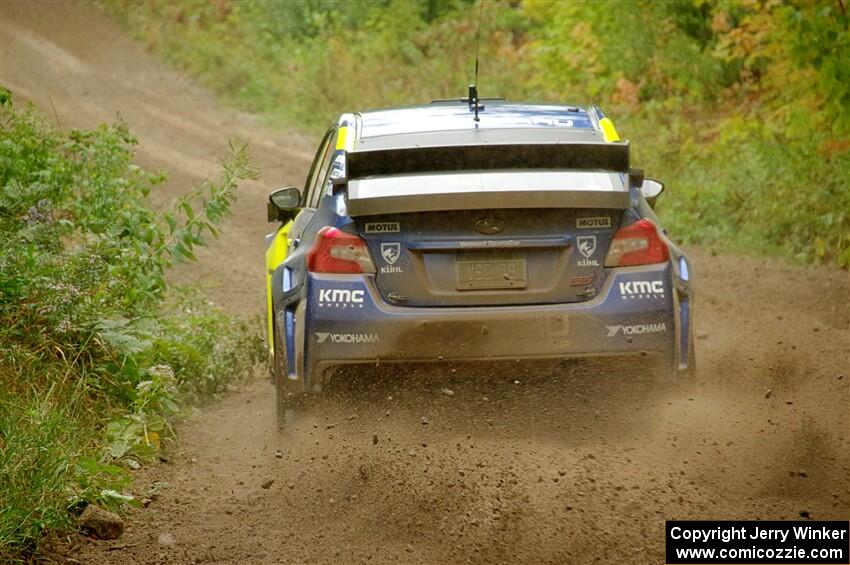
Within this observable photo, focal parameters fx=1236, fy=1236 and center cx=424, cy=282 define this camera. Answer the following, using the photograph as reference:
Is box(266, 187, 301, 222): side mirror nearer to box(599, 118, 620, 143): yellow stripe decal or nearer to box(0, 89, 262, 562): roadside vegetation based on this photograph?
box(0, 89, 262, 562): roadside vegetation

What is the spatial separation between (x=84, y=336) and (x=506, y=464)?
8.10ft

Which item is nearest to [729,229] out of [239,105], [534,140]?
[534,140]

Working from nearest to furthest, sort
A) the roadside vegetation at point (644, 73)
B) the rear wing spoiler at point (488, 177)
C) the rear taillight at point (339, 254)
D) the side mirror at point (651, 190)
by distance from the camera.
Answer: the rear wing spoiler at point (488, 177)
the rear taillight at point (339, 254)
the side mirror at point (651, 190)
the roadside vegetation at point (644, 73)

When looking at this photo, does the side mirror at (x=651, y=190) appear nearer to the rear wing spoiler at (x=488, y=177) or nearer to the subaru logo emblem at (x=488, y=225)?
the rear wing spoiler at (x=488, y=177)

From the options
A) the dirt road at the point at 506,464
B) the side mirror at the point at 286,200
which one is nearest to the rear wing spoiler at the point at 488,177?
the dirt road at the point at 506,464

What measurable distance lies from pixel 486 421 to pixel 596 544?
150 centimetres

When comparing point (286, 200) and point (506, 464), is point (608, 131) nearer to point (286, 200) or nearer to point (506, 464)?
point (286, 200)

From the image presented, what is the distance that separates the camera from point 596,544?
4.54 m

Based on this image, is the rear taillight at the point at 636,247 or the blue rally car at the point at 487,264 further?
the rear taillight at the point at 636,247

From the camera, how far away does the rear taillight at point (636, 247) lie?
572cm

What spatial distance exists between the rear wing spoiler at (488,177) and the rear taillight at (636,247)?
177 millimetres

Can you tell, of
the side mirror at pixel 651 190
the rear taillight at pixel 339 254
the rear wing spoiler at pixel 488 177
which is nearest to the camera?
the rear wing spoiler at pixel 488 177

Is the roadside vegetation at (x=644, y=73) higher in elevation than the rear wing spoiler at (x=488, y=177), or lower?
lower

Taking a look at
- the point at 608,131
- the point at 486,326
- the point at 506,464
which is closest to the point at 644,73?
the point at 608,131
